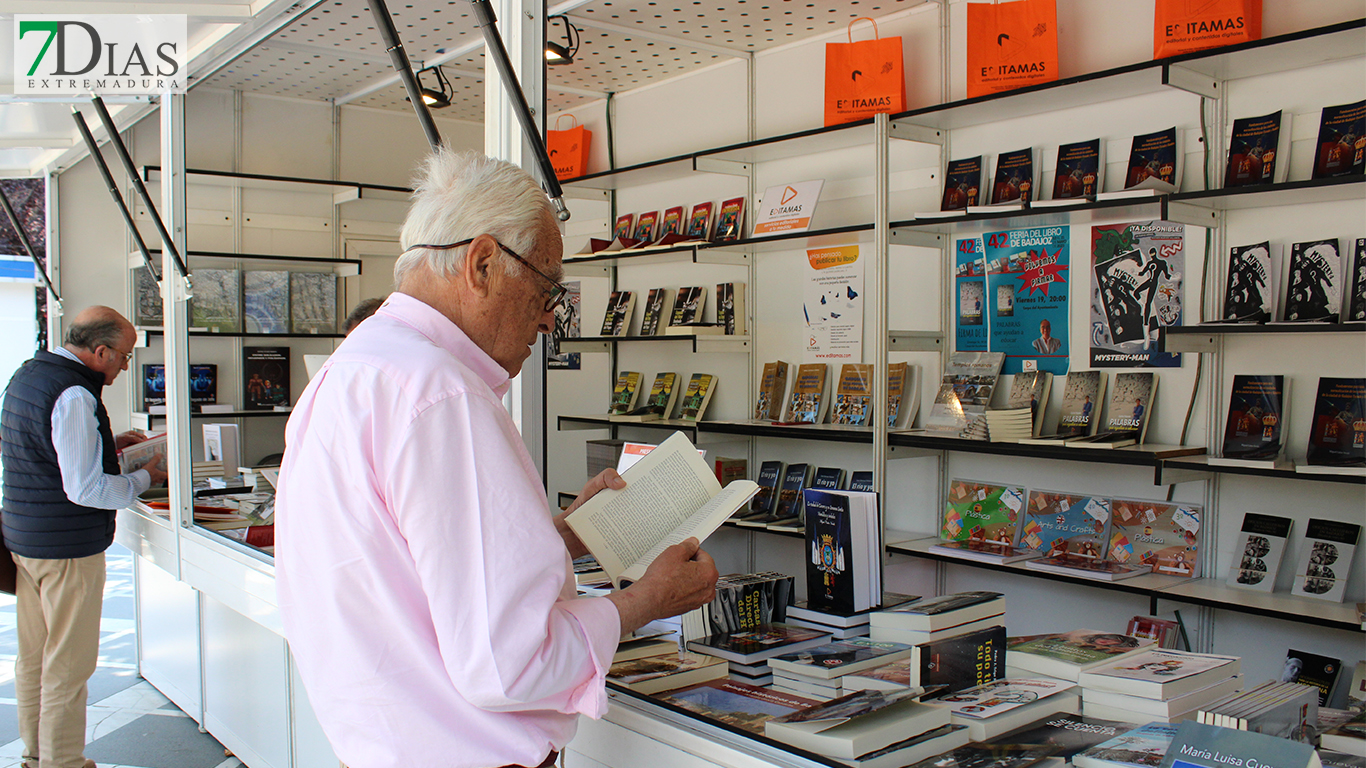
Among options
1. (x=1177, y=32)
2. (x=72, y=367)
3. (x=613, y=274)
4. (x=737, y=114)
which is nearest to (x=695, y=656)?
(x=1177, y=32)

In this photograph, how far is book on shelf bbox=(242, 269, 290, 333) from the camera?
554 cm

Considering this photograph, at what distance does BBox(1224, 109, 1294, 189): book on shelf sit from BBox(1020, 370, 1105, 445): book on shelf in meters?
0.75

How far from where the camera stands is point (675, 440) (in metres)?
1.71

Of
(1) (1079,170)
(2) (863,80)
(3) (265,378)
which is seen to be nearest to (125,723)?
(3) (265,378)

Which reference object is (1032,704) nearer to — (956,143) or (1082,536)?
(1082,536)

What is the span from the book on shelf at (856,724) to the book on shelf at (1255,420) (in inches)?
71.2

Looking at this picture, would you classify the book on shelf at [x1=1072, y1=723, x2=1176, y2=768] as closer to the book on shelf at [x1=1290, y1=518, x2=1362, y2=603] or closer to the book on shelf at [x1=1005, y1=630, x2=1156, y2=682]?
the book on shelf at [x1=1005, y1=630, x2=1156, y2=682]

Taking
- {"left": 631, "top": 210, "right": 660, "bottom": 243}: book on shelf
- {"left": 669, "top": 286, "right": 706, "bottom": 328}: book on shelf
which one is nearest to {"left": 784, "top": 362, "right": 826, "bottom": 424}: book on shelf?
{"left": 669, "top": 286, "right": 706, "bottom": 328}: book on shelf

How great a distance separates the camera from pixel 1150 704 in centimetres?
152

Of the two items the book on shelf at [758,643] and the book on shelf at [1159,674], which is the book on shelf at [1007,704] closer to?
the book on shelf at [1159,674]

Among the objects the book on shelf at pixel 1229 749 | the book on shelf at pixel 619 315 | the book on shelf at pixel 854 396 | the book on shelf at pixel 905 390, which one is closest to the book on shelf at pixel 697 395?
the book on shelf at pixel 619 315

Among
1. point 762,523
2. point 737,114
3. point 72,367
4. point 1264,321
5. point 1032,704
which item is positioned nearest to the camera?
point 1032,704

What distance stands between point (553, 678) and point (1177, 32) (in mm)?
2785

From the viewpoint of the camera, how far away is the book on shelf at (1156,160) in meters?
3.08
